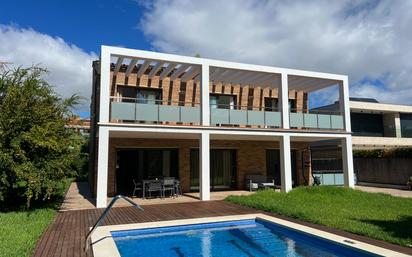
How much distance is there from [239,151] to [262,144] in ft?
5.49

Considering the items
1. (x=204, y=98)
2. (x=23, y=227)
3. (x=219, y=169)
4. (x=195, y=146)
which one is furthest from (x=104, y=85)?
(x=219, y=169)

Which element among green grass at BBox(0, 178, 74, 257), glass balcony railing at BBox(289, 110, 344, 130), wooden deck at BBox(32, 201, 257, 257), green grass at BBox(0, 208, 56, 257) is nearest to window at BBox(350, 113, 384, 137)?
glass balcony railing at BBox(289, 110, 344, 130)

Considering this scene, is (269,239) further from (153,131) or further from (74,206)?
(74,206)

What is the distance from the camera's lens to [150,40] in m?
17.7

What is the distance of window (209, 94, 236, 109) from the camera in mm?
18641

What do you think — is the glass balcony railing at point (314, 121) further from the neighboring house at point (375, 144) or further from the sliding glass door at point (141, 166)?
the sliding glass door at point (141, 166)

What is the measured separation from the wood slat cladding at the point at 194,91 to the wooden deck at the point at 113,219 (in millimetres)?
5338

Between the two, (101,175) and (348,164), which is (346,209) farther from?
(101,175)

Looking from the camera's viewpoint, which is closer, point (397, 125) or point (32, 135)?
point (32, 135)

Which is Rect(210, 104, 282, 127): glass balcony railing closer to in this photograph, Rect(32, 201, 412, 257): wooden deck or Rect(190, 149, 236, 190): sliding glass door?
Rect(190, 149, 236, 190): sliding glass door

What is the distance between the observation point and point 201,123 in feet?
47.6

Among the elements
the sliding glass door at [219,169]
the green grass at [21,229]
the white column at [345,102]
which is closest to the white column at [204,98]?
the sliding glass door at [219,169]

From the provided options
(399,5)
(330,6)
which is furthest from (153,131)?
(399,5)

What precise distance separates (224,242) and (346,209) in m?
5.71
